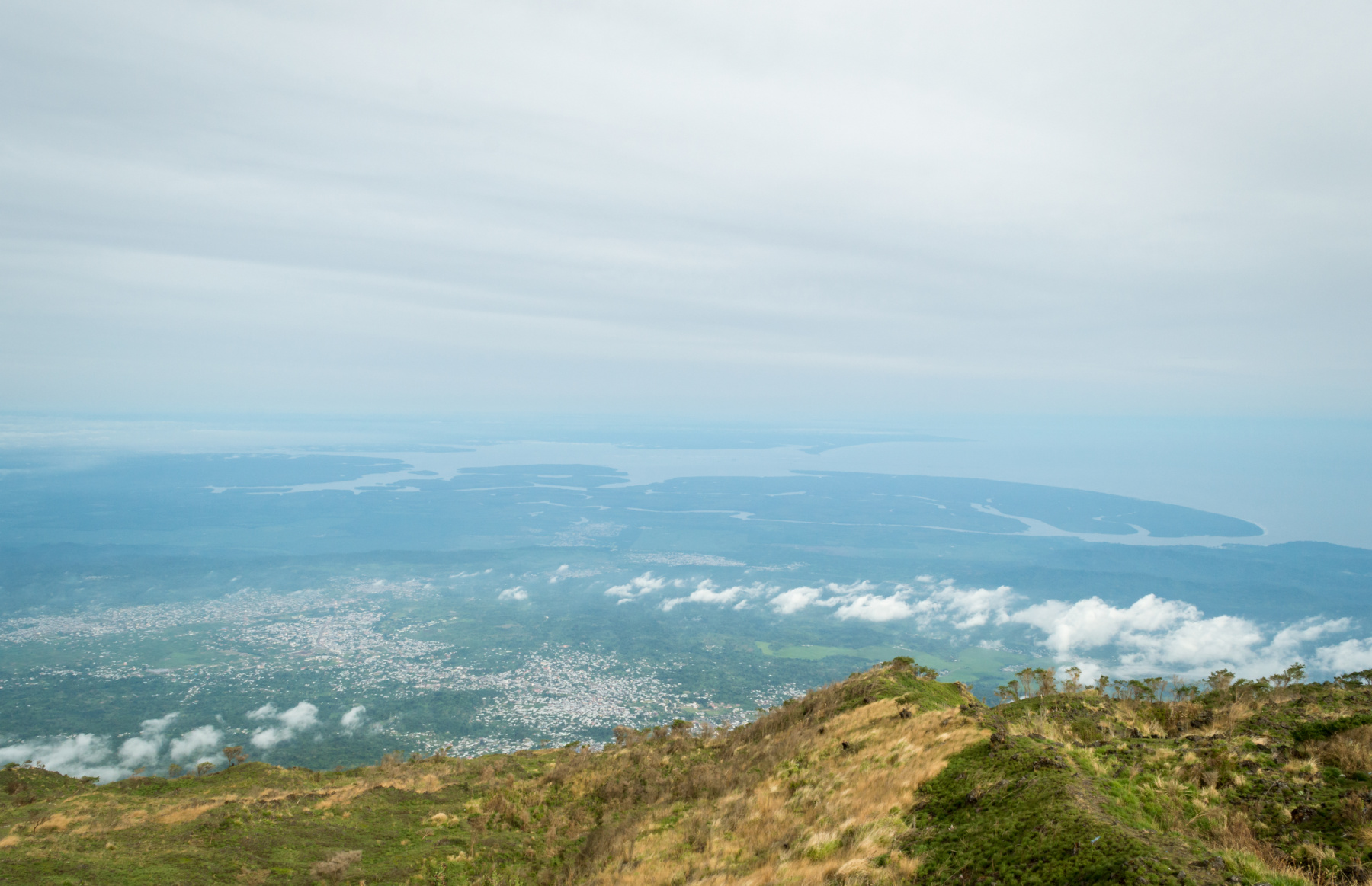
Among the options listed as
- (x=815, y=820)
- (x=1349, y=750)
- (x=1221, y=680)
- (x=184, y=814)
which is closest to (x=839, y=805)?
(x=815, y=820)

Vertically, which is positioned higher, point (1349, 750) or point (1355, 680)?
point (1349, 750)

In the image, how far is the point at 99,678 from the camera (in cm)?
11231

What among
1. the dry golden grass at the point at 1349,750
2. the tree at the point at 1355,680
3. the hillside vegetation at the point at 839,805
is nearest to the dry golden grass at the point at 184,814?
the hillside vegetation at the point at 839,805

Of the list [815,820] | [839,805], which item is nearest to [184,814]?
[815,820]

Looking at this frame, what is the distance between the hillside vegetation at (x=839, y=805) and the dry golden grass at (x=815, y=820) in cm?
6

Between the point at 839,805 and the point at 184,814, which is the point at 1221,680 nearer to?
the point at 839,805

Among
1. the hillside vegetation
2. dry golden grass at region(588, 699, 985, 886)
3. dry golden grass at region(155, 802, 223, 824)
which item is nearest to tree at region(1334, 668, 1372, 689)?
the hillside vegetation

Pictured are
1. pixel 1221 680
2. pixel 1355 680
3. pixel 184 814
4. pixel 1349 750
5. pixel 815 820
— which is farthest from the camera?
pixel 1221 680

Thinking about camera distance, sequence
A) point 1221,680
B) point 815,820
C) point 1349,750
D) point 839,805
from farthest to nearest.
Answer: point 1221,680
point 839,805
point 815,820
point 1349,750

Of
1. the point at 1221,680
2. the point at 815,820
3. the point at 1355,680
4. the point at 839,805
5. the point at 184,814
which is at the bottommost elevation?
the point at 184,814

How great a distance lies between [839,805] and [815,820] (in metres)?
0.59

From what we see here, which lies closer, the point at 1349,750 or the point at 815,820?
the point at 1349,750

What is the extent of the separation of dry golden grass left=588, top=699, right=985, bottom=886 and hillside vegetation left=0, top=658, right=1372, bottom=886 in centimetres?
6

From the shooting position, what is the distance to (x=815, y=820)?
10586 millimetres
